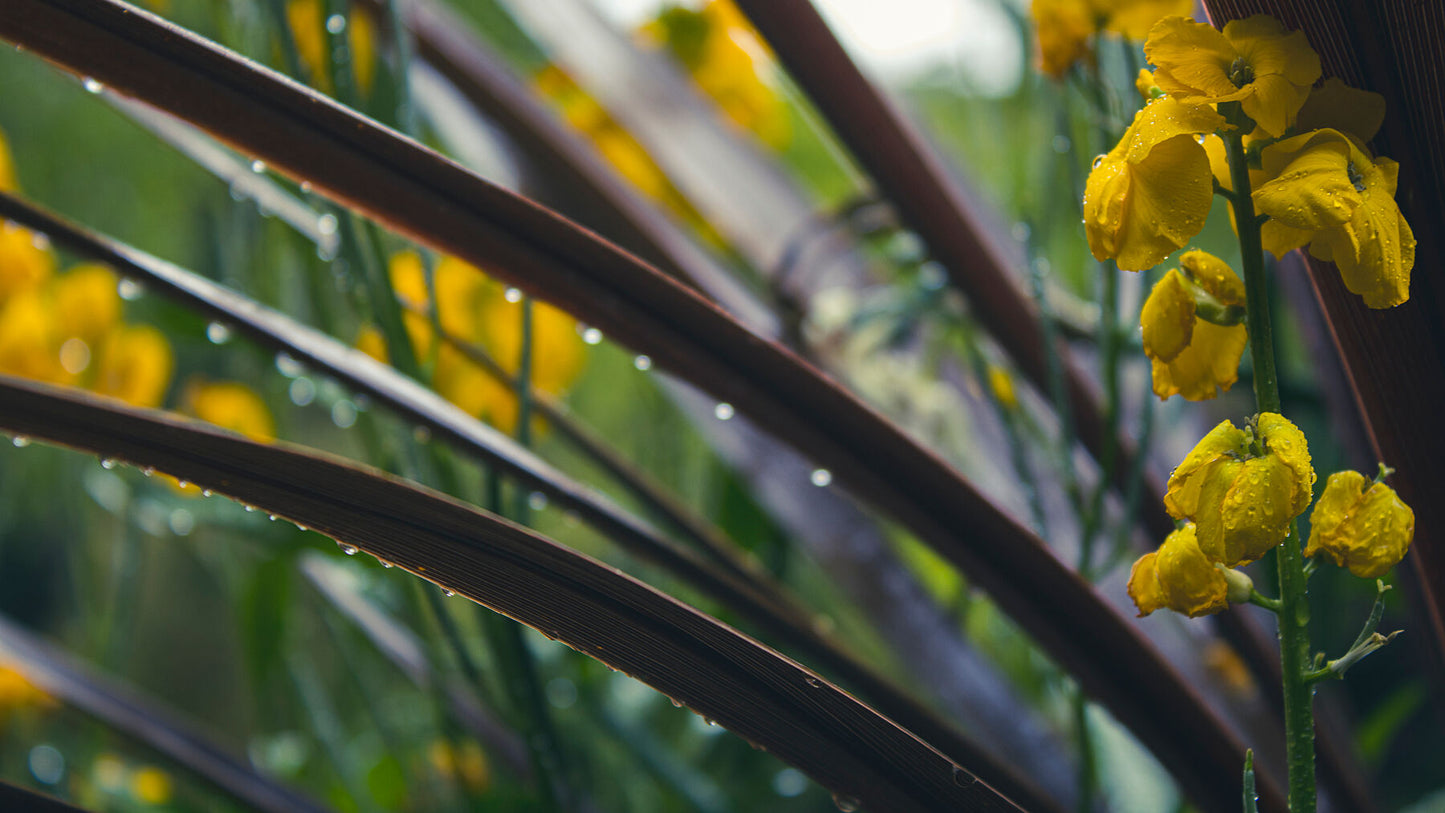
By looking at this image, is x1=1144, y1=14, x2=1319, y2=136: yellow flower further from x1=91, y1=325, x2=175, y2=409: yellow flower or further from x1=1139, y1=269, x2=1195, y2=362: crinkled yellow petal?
x1=91, y1=325, x2=175, y2=409: yellow flower

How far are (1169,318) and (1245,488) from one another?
37mm

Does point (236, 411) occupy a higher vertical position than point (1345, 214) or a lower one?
higher

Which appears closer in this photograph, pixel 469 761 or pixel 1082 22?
pixel 1082 22

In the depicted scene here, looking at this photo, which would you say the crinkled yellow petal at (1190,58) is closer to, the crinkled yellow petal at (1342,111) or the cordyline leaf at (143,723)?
the crinkled yellow petal at (1342,111)

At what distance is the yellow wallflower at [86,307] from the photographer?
500 mm

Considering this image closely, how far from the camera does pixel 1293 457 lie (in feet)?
0.46

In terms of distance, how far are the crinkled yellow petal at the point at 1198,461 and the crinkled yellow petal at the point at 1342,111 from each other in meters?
0.06

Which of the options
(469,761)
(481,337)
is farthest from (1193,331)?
(469,761)

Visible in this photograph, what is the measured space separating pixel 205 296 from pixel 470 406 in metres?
0.22

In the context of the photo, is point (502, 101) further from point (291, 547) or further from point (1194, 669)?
point (1194, 669)

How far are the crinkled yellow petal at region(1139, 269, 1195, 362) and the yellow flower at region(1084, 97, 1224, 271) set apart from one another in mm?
12

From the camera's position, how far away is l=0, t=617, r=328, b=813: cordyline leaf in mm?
374

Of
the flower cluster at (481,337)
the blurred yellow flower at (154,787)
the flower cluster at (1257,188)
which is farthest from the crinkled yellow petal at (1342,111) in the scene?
the blurred yellow flower at (154,787)

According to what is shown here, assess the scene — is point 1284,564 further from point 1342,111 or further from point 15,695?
point 15,695
